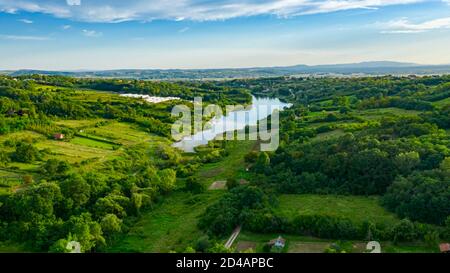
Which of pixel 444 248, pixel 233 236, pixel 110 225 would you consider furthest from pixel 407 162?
pixel 110 225

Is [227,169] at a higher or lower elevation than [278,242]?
lower

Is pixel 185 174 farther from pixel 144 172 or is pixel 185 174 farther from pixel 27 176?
pixel 27 176

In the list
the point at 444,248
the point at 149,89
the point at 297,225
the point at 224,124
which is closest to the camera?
the point at 444,248

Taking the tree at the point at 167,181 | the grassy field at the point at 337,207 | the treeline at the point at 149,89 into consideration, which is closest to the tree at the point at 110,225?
the tree at the point at 167,181

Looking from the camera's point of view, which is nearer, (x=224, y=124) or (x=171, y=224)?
(x=171, y=224)

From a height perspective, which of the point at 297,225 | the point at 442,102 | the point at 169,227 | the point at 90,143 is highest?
the point at 442,102

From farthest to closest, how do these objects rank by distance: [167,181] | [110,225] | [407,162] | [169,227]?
[167,181] < [407,162] < [169,227] < [110,225]

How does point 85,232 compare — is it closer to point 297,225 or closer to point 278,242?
point 278,242

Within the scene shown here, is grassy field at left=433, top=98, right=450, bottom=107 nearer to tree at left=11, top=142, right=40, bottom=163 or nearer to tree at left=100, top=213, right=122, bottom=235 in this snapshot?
tree at left=100, top=213, right=122, bottom=235

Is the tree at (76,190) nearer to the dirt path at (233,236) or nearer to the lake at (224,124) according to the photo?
the dirt path at (233,236)
